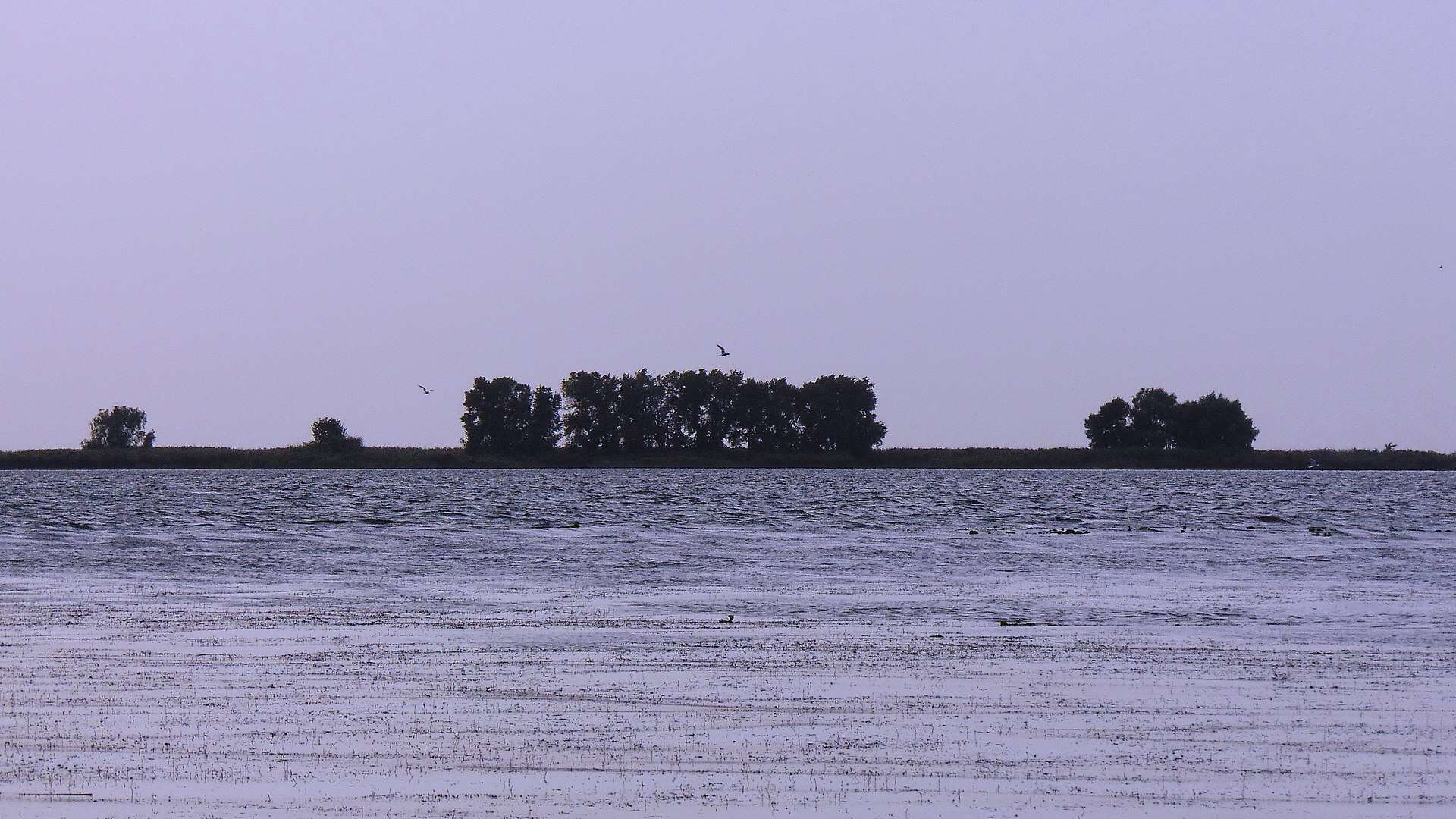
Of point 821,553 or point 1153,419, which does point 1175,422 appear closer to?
point 1153,419

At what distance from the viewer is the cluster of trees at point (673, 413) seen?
176 m

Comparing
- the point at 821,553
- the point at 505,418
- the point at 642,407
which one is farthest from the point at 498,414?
the point at 821,553

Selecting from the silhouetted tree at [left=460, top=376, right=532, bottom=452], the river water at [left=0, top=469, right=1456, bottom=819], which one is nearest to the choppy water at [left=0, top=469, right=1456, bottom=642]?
the river water at [left=0, top=469, right=1456, bottom=819]

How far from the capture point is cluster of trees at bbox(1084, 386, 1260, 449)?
178 m

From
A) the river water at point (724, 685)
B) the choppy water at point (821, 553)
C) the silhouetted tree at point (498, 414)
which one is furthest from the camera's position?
the silhouetted tree at point (498, 414)

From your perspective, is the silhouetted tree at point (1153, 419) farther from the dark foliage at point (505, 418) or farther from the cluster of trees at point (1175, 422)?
the dark foliage at point (505, 418)

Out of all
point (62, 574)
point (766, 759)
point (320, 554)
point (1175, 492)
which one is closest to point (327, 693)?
point (766, 759)

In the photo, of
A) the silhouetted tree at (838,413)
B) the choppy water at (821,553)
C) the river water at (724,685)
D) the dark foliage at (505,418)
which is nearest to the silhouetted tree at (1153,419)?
the silhouetted tree at (838,413)

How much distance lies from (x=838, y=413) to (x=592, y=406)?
30.2 metres

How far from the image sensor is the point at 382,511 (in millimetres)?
65875

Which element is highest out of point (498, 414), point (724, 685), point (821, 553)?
point (498, 414)

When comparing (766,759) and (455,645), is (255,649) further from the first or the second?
(766,759)

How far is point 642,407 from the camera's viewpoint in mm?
176250

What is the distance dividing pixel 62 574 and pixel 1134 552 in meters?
26.7
